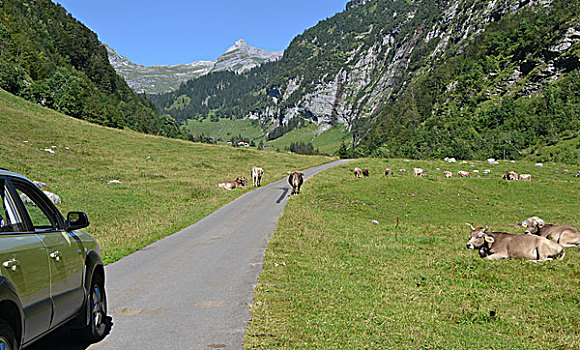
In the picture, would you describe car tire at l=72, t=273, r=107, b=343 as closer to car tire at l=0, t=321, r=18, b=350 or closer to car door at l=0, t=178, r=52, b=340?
car door at l=0, t=178, r=52, b=340

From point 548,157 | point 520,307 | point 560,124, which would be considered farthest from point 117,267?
point 560,124

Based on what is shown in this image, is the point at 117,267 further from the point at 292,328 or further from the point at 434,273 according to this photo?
the point at 434,273

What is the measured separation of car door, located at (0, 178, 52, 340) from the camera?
4.37 m

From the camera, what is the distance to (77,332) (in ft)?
22.5

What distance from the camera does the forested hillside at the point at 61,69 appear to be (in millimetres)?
92438

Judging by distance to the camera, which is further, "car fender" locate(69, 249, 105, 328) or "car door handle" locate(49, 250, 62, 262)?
"car fender" locate(69, 249, 105, 328)

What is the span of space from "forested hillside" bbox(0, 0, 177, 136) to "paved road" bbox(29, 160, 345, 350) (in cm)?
8856

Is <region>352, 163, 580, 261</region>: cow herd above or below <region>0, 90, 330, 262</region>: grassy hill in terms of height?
below

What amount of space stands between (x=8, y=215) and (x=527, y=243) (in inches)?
621

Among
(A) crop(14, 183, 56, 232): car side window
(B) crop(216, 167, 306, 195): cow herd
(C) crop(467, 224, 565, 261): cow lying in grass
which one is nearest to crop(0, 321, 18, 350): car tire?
(A) crop(14, 183, 56, 232): car side window

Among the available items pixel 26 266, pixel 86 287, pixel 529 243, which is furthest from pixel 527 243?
pixel 26 266

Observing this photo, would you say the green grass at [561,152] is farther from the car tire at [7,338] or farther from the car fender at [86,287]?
the car tire at [7,338]

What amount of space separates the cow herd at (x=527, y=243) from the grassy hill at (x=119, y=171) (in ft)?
47.3

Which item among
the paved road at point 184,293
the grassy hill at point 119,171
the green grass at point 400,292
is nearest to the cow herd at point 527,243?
the green grass at point 400,292
